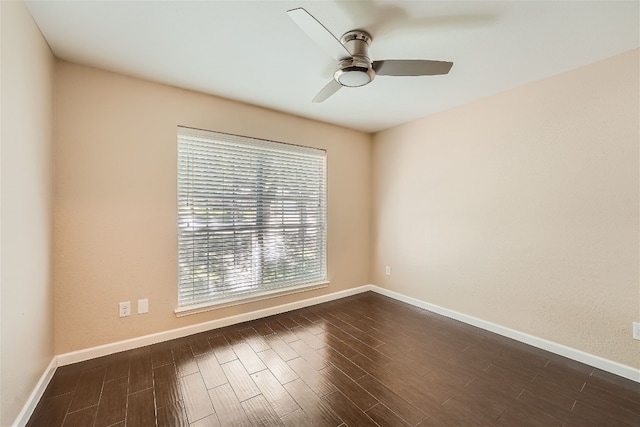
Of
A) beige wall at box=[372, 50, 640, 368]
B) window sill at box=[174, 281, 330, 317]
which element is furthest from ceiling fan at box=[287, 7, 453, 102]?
window sill at box=[174, 281, 330, 317]

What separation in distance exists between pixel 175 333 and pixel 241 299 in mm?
673

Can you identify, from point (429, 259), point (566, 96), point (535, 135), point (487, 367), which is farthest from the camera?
point (429, 259)

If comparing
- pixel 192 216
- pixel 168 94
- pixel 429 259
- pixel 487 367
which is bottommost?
pixel 487 367

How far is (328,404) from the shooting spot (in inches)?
65.9

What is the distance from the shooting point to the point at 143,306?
236 cm

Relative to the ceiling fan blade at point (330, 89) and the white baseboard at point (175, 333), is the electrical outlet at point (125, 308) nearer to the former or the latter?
the white baseboard at point (175, 333)

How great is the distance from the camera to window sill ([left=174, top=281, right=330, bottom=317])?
2566mm

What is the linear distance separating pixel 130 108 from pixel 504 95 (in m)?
3.53

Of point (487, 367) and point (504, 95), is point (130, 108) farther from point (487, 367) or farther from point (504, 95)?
point (487, 367)

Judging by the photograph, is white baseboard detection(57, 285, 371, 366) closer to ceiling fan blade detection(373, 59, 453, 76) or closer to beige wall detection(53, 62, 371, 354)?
beige wall detection(53, 62, 371, 354)

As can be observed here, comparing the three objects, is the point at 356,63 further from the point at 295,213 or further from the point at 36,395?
the point at 36,395

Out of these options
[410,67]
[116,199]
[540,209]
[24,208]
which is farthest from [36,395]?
[540,209]

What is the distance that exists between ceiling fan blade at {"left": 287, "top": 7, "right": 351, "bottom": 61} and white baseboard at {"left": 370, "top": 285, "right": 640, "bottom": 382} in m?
2.89

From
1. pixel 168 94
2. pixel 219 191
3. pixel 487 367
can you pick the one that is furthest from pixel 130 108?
pixel 487 367
